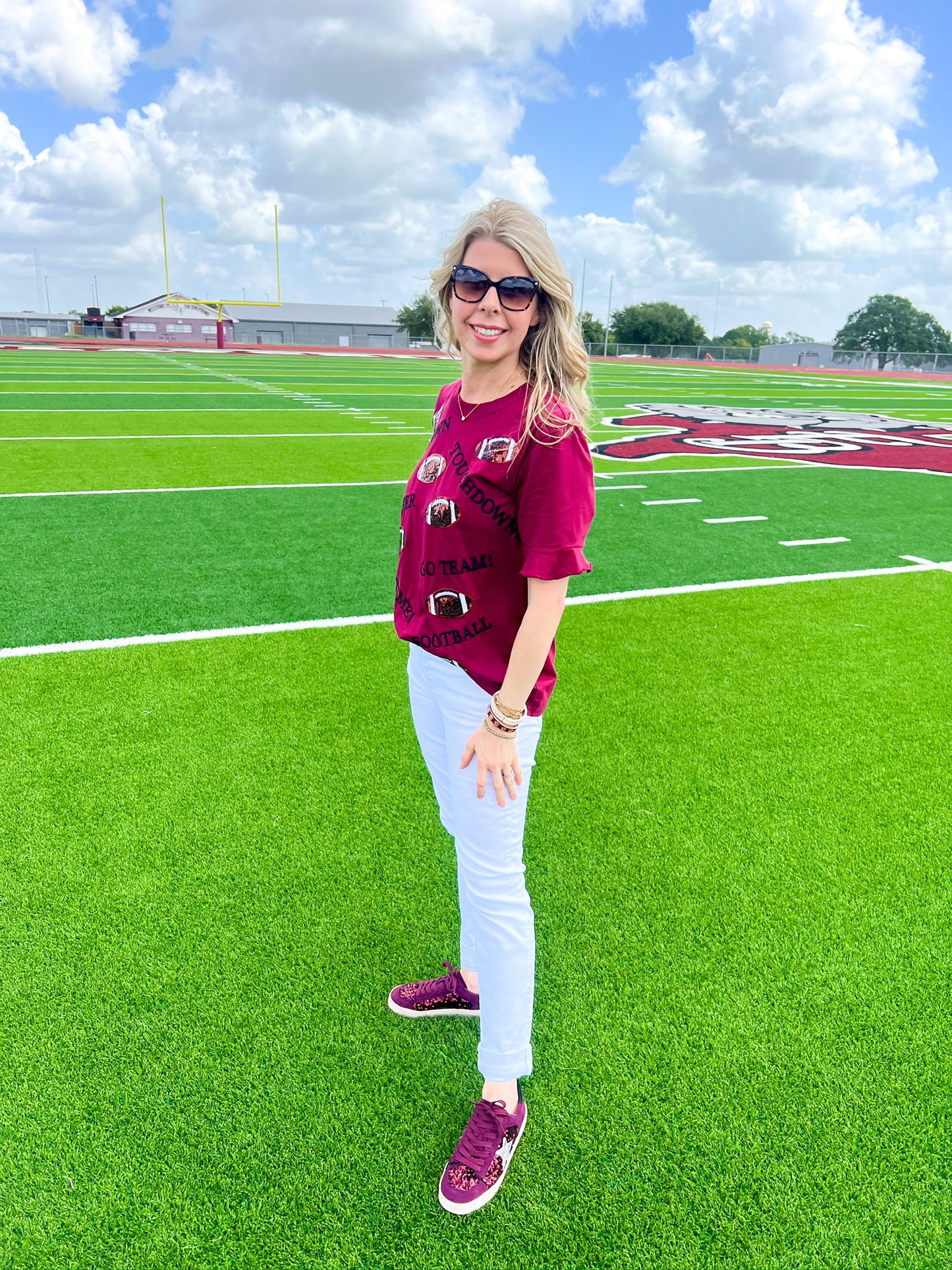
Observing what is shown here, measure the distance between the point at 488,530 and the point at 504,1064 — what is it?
4.02ft

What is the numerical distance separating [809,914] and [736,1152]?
0.97m

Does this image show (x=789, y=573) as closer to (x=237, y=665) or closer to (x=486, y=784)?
(x=237, y=665)

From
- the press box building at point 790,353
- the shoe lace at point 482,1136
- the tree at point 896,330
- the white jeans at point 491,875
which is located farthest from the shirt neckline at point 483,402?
the tree at point 896,330

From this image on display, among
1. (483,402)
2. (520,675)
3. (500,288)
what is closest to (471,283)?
(500,288)

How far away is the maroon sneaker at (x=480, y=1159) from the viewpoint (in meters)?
1.83

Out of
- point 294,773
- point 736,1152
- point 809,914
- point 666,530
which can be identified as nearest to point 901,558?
point 666,530

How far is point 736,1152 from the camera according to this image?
1.96 m

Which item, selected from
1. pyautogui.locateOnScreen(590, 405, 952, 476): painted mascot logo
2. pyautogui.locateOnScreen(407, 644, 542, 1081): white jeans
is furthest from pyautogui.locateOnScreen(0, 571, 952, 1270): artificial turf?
pyautogui.locateOnScreen(590, 405, 952, 476): painted mascot logo

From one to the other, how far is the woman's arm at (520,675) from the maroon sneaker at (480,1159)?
2.45 feet

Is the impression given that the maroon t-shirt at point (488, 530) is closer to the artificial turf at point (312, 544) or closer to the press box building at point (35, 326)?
the artificial turf at point (312, 544)

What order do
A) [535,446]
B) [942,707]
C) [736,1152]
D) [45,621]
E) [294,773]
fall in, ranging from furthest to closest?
1. [45,621]
2. [942,707]
3. [294,773]
4. [736,1152]
5. [535,446]

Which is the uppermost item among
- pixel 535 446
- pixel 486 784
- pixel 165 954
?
pixel 535 446

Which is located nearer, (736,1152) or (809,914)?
(736,1152)

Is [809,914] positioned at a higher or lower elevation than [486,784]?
lower
